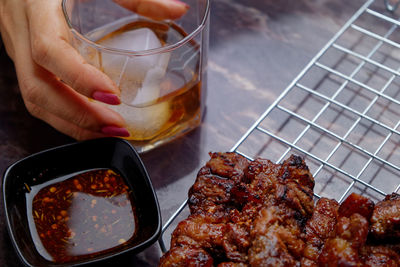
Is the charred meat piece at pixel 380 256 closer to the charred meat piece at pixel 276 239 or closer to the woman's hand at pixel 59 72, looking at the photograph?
the charred meat piece at pixel 276 239

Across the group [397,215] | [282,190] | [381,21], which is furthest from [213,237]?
[381,21]

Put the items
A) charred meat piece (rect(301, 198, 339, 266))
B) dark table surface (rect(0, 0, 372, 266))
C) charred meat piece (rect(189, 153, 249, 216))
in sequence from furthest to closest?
dark table surface (rect(0, 0, 372, 266)), charred meat piece (rect(189, 153, 249, 216)), charred meat piece (rect(301, 198, 339, 266))

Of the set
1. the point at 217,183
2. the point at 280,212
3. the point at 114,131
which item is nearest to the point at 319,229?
the point at 280,212

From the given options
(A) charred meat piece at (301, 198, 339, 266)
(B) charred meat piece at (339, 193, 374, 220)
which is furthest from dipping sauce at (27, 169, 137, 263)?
(B) charred meat piece at (339, 193, 374, 220)

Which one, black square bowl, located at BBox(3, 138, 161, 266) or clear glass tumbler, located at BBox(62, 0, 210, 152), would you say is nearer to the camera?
black square bowl, located at BBox(3, 138, 161, 266)

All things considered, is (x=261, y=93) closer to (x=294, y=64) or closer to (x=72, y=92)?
(x=294, y=64)

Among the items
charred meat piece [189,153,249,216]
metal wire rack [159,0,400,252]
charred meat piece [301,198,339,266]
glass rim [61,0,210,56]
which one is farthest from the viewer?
metal wire rack [159,0,400,252]

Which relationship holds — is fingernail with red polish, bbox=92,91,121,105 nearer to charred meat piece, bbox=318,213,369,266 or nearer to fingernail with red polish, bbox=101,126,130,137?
fingernail with red polish, bbox=101,126,130,137
